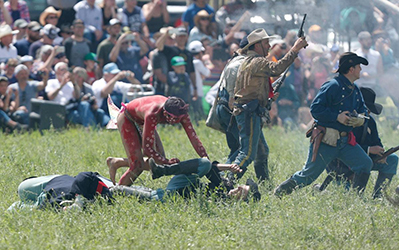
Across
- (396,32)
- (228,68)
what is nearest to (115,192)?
(228,68)

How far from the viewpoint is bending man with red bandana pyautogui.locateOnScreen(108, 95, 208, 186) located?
24.0ft

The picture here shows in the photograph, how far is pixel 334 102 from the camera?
305 inches

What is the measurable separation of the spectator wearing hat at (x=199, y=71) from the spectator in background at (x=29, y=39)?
2.75 metres

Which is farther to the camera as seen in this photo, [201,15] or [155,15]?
[155,15]

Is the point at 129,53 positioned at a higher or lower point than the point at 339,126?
lower

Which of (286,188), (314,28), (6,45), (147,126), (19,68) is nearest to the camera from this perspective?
(147,126)

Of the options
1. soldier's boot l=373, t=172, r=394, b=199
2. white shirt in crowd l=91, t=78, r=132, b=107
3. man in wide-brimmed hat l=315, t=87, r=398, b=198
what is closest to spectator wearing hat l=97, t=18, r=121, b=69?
white shirt in crowd l=91, t=78, r=132, b=107

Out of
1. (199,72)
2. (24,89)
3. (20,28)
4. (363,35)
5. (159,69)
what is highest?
(363,35)

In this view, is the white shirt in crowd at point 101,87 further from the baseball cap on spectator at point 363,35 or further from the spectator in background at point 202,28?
the baseball cap on spectator at point 363,35

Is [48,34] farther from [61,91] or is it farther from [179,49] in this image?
[179,49]

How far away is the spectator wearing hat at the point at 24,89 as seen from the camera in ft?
40.8

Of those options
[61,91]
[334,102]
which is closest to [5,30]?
[61,91]

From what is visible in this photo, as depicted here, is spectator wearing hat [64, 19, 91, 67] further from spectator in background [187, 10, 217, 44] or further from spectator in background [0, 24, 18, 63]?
spectator in background [187, 10, 217, 44]

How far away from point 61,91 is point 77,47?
3.65 ft
